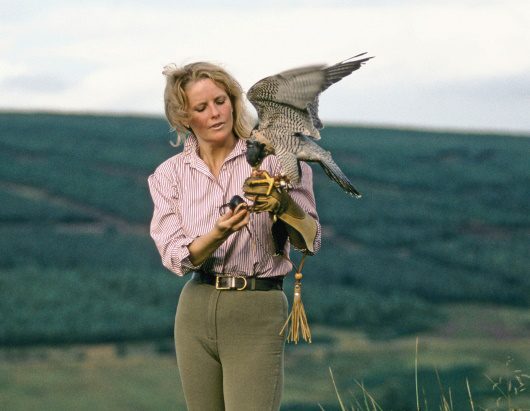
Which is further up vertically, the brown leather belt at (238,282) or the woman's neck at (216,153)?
the woman's neck at (216,153)

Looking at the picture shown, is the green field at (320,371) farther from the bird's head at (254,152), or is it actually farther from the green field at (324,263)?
the bird's head at (254,152)

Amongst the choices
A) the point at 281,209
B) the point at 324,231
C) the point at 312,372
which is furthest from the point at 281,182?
the point at 324,231

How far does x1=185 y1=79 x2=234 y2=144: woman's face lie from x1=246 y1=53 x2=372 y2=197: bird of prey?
3.3 inches

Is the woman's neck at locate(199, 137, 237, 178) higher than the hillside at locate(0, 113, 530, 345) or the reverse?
higher

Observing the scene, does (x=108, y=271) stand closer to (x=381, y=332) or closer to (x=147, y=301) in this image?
(x=147, y=301)

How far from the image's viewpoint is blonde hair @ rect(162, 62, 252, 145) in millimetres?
2887

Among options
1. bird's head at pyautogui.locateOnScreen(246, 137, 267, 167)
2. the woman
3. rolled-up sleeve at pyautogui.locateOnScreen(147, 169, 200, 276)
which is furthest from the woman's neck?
bird's head at pyautogui.locateOnScreen(246, 137, 267, 167)

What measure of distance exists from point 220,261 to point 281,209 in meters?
0.25

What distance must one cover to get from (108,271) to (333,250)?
2.69m

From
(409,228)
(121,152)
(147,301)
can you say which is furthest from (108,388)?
(121,152)

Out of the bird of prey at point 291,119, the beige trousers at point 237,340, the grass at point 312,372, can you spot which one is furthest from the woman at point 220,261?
the grass at point 312,372

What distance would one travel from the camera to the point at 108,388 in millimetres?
7672

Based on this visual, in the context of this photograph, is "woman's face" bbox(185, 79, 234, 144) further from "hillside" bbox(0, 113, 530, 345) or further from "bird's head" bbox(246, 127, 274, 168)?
"hillside" bbox(0, 113, 530, 345)

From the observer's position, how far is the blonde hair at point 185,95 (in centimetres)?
289
